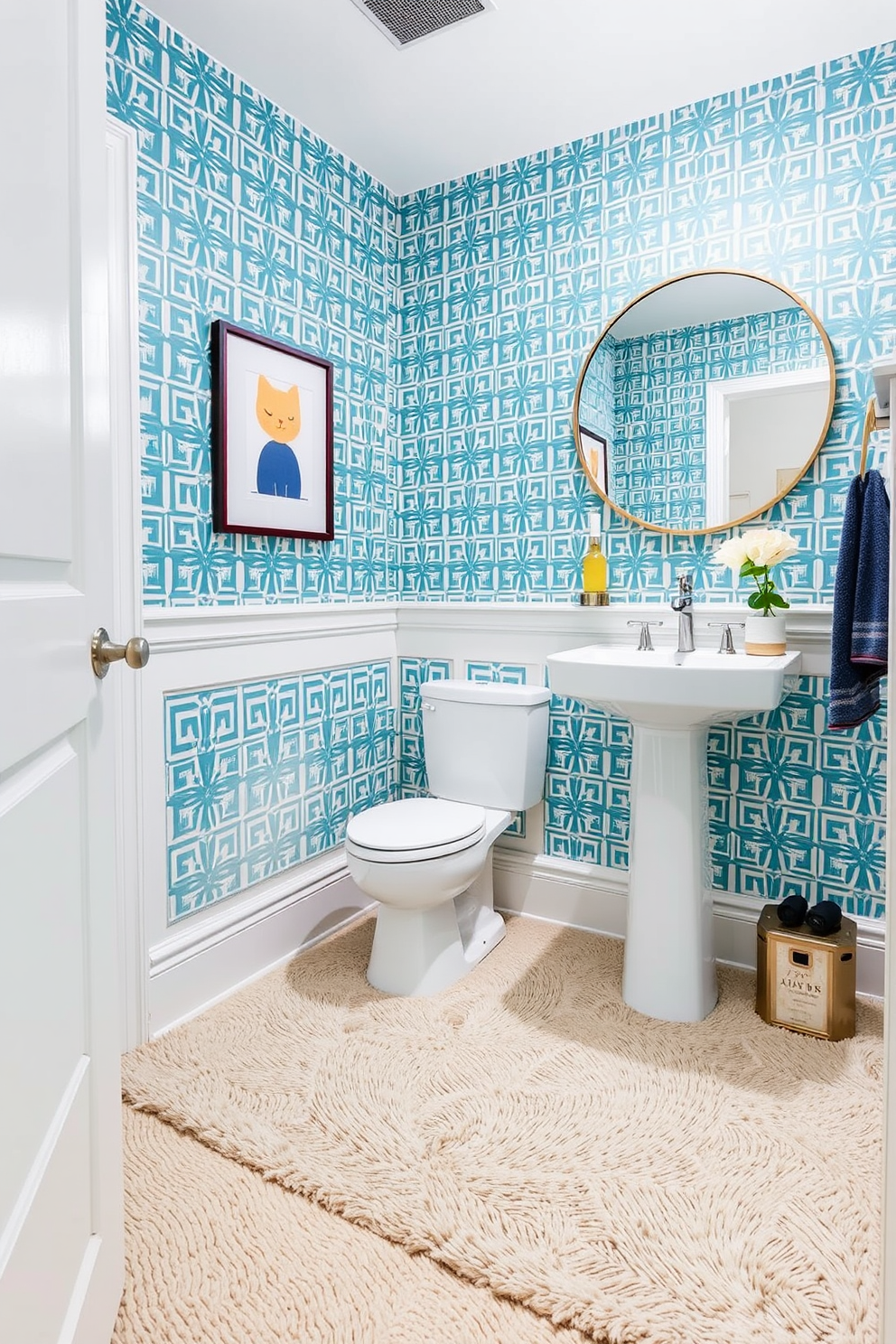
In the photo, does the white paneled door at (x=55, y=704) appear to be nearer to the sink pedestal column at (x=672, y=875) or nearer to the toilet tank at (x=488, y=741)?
the sink pedestal column at (x=672, y=875)

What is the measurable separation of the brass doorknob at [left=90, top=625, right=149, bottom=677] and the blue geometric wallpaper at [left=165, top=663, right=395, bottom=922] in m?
0.96

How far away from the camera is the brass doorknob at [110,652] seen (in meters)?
0.99

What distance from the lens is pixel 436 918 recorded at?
2.13 metres

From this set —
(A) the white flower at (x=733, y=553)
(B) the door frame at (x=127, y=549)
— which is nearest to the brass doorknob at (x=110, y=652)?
(B) the door frame at (x=127, y=549)

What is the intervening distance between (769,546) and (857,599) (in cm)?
36

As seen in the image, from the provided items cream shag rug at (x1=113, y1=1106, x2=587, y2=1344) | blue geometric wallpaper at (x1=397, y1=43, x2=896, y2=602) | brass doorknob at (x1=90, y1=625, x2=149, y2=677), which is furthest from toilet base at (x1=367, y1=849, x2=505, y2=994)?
brass doorknob at (x1=90, y1=625, x2=149, y2=677)

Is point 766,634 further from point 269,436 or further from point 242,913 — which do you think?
point 242,913

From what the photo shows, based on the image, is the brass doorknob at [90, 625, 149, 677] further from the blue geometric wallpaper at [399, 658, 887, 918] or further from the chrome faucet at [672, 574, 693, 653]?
the blue geometric wallpaper at [399, 658, 887, 918]

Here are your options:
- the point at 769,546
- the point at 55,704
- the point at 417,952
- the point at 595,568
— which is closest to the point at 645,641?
the point at 595,568

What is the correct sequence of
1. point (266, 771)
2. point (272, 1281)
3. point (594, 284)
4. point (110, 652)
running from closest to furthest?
point (110, 652)
point (272, 1281)
point (266, 771)
point (594, 284)

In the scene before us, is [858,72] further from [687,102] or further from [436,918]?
[436,918]

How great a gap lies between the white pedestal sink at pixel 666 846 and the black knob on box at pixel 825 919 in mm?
239

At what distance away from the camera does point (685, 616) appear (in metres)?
2.19

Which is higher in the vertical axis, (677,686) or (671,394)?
(671,394)
